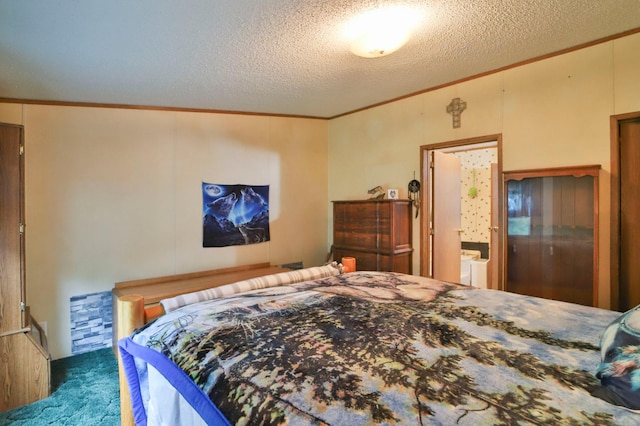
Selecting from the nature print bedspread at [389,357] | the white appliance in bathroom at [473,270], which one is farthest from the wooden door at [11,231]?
the white appliance in bathroom at [473,270]

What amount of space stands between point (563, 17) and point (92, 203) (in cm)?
396

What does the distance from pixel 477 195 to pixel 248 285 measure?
4.40m

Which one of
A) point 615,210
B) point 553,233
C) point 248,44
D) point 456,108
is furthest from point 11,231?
point 615,210

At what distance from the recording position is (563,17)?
1968 millimetres

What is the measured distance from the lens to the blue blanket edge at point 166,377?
2.96 ft

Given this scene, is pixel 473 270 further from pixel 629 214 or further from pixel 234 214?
pixel 234 214

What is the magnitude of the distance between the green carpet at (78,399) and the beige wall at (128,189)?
0.37 metres

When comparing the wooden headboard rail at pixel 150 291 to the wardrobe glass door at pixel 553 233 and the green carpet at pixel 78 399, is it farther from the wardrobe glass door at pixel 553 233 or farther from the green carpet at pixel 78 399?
the wardrobe glass door at pixel 553 233

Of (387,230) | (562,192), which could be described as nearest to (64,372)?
(387,230)

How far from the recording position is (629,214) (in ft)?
7.41

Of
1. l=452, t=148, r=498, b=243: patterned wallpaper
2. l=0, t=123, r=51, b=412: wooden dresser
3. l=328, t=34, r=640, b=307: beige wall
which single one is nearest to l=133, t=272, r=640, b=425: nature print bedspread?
l=328, t=34, r=640, b=307: beige wall

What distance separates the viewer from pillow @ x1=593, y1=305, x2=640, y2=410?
2.59ft

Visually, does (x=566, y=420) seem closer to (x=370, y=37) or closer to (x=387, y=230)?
(x=370, y=37)

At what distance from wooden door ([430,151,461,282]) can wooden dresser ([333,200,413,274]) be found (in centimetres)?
28
